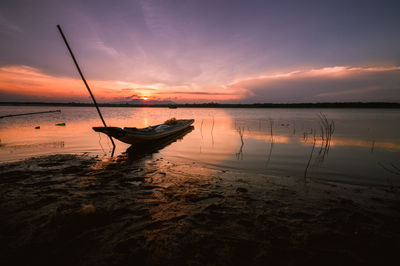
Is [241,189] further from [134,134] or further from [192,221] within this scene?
[134,134]

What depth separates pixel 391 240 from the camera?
12.2 feet

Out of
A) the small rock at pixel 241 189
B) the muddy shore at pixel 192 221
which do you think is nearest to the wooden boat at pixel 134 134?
the muddy shore at pixel 192 221

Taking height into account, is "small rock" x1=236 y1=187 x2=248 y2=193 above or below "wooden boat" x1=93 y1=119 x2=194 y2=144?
below

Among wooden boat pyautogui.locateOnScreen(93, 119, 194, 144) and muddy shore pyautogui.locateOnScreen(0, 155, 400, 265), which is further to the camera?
wooden boat pyautogui.locateOnScreen(93, 119, 194, 144)

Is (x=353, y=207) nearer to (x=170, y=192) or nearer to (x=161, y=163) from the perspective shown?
(x=170, y=192)

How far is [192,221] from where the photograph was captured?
14.4 ft

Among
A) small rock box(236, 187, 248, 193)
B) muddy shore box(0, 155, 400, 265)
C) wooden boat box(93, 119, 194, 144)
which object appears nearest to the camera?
muddy shore box(0, 155, 400, 265)

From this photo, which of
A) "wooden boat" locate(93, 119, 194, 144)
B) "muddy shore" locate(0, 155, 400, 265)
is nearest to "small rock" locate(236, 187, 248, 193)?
"muddy shore" locate(0, 155, 400, 265)

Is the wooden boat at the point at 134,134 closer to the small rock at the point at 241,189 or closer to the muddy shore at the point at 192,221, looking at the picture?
the muddy shore at the point at 192,221

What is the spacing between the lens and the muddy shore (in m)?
3.29

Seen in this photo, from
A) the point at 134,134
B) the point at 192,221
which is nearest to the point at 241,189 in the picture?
the point at 192,221

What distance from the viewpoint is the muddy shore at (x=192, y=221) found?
3.29 m

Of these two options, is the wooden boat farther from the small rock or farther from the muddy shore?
the small rock

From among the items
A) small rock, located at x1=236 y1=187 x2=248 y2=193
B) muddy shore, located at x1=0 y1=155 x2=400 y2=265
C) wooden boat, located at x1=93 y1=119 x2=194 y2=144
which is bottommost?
small rock, located at x1=236 y1=187 x2=248 y2=193
